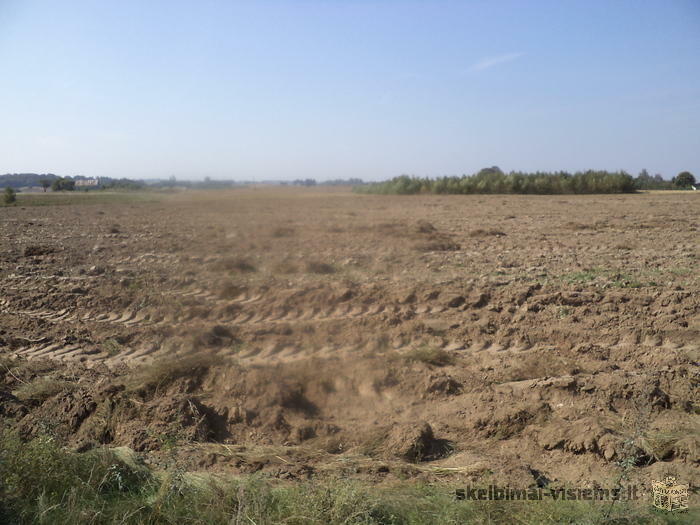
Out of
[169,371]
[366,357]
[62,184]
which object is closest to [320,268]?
[366,357]

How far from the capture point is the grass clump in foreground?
3.13 m

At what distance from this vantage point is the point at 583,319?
6.49 meters

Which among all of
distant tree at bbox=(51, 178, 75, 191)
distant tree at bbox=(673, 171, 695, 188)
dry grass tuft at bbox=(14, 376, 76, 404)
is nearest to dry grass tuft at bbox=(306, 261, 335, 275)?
dry grass tuft at bbox=(14, 376, 76, 404)

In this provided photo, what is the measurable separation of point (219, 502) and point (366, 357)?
2773 mm

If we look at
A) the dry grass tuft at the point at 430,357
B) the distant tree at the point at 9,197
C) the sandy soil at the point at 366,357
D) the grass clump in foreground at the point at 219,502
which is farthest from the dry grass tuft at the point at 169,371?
the distant tree at the point at 9,197

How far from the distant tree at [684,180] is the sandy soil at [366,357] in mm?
32396

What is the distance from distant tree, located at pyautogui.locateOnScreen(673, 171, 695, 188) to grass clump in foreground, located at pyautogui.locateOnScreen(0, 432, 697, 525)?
41401 millimetres

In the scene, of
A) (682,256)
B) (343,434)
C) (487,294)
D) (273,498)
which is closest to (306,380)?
(343,434)

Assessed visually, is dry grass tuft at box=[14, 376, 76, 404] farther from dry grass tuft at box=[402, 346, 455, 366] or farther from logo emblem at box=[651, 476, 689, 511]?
logo emblem at box=[651, 476, 689, 511]

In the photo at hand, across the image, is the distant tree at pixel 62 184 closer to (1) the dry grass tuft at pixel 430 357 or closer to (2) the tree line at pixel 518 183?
(1) the dry grass tuft at pixel 430 357

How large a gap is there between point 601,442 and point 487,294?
11.3ft

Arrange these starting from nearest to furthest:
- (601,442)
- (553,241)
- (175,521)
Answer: (175,521)
(601,442)
(553,241)

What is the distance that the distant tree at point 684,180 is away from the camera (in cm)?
3747

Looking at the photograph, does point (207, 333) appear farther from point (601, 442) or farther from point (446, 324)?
point (601, 442)
